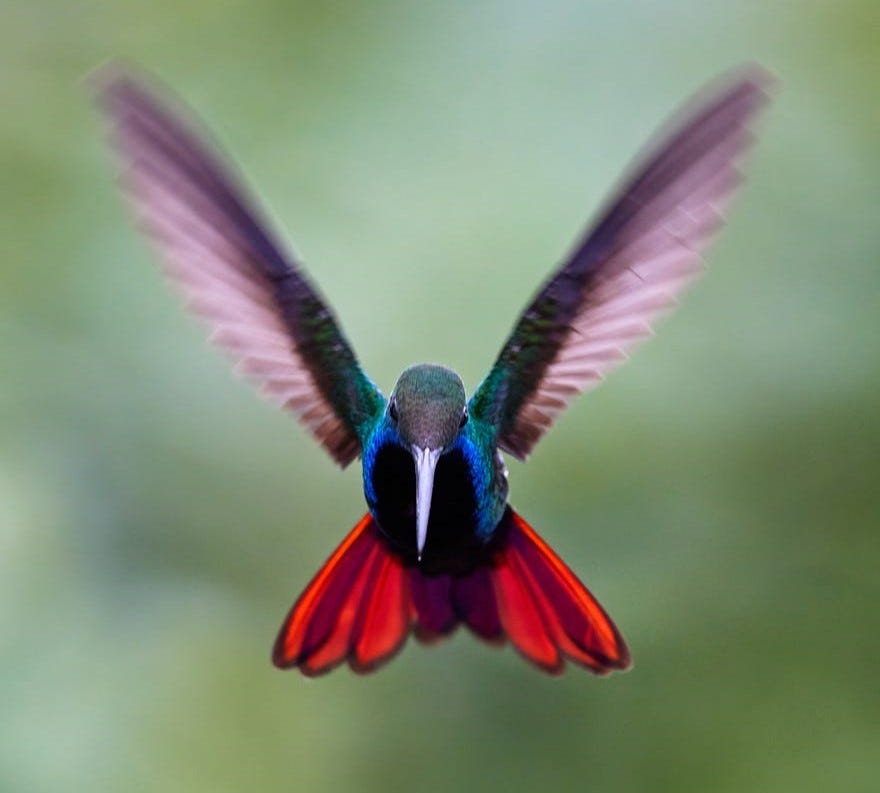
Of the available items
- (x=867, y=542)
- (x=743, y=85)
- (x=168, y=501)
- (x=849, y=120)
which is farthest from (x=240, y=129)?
(x=743, y=85)

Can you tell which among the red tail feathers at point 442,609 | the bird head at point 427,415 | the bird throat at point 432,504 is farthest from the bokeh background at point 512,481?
the bird head at point 427,415

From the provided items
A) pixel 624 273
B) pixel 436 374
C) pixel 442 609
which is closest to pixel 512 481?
pixel 442 609

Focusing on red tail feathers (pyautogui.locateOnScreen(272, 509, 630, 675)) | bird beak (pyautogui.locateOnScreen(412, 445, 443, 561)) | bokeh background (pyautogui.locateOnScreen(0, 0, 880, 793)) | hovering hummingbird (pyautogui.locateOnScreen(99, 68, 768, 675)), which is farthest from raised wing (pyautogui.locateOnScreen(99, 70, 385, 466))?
bokeh background (pyautogui.locateOnScreen(0, 0, 880, 793))

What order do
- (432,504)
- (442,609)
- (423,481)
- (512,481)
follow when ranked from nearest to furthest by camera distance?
(423,481)
(432,504)
(442,609)
(512,481)

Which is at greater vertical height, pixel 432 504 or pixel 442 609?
pixel 432 504

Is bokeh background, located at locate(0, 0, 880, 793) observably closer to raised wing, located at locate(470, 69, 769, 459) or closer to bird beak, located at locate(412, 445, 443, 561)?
raised wing, located at locate(470, 69, 769, 459)

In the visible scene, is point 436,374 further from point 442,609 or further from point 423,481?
point 442,609

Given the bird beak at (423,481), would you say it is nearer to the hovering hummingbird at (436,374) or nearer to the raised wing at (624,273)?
the hovering hummingbird at (436,374)
